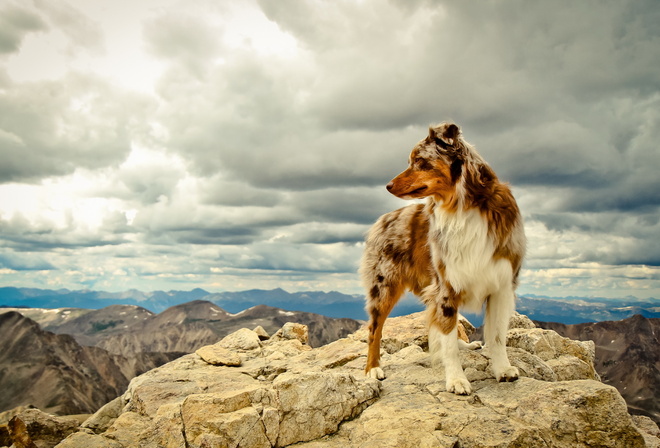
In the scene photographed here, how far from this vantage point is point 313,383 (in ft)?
23.9

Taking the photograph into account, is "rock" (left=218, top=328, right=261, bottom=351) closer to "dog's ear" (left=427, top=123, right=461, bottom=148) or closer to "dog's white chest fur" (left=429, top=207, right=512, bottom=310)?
"dog's white chest fur" (left=429, top=207, right=512, bottom=310)

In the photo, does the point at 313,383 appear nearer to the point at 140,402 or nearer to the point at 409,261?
the point at 409,261

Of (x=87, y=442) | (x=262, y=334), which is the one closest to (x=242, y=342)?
(x=262, y=334)

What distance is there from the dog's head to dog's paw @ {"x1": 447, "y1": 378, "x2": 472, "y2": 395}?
3285 millimetres

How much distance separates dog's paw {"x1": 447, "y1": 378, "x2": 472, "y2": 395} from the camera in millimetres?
7293

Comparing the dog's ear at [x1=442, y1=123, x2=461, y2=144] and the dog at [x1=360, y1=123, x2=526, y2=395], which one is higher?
the dog's ear at [x1=442, y1=123, x2=461, y2=144]

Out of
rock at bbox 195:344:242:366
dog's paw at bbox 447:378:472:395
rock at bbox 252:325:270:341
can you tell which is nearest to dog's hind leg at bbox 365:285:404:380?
dog's paw at bbox 447:378:472:395

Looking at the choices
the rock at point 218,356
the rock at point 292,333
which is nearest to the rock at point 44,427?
the rock at point 218,356

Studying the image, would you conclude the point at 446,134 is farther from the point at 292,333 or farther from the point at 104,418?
the point at 104,418

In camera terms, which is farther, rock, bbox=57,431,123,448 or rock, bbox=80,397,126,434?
rock, bbox=80,397,126,434

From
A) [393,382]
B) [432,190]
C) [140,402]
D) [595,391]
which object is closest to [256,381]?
[140,402]

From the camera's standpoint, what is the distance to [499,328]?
7.95 metres

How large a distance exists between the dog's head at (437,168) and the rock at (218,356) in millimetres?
8751

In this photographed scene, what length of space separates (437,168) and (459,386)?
385 cm
